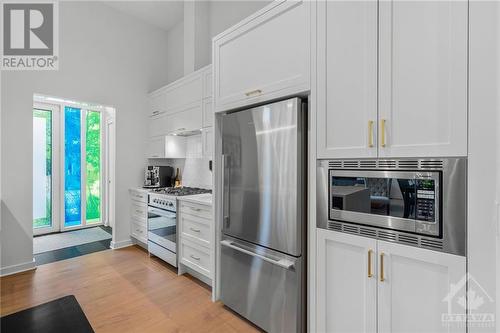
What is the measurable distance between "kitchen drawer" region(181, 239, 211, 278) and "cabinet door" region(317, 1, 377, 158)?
1.68 metres

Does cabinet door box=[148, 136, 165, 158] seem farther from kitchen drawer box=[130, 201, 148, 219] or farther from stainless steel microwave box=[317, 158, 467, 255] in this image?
stainless steel microwave box=[317, 158, 467, 255]

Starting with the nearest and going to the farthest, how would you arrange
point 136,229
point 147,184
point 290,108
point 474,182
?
1. point 474,182
2. point 290,108
3. point 136,229
4. point 147,184

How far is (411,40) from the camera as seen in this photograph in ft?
4.03

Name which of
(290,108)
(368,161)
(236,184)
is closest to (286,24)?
(290,108)

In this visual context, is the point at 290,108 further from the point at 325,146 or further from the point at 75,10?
the point at 75,10

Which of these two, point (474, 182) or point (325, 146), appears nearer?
point (474, 182)

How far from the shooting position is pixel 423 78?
1.20 metres

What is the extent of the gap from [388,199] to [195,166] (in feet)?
9.62

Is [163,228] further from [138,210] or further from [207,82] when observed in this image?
[207,82]

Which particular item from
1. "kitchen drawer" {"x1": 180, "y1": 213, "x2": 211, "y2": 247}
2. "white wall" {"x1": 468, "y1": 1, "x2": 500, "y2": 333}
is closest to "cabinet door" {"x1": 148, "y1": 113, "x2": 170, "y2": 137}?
"kitchen drawer" {"x1": 180, "y1": 213, "x2": 211, "y2": 247}

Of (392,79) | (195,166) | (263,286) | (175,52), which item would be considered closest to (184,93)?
(195,166)

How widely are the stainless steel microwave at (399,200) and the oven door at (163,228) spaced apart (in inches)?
77.7

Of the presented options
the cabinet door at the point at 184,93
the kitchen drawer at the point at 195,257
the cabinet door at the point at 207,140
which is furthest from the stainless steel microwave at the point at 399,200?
the cabinet door at the point at 184,93

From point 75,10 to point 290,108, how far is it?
11.9ft
